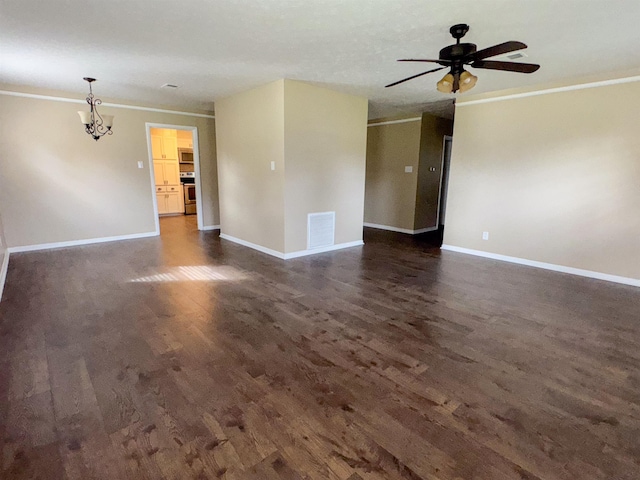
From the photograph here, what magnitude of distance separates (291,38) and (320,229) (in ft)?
9.21

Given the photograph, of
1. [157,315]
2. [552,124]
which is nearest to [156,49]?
[157,315]

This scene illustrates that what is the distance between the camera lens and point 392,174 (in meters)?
7.36

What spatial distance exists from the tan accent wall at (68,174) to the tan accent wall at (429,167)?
4877mm

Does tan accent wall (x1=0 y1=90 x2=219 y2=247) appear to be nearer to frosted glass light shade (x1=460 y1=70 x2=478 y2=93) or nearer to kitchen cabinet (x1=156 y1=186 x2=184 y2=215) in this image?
kitchen cabinet (x1=156 y1=186 x2=184 y2=215)

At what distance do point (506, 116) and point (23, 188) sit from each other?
283 inches

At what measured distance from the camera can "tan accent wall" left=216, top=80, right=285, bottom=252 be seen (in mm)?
4727

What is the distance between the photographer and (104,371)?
2.18 m

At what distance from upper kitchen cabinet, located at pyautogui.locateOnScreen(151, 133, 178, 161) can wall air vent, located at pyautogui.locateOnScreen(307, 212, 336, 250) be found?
561 centimetres

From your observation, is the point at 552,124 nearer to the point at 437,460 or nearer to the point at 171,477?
the point at 437,460

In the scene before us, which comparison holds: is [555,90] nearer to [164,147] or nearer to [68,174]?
[68,174]

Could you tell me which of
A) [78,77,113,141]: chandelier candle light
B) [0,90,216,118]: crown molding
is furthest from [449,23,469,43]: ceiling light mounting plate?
[0,90,216,118]: crown molding

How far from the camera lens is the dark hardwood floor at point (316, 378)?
1.54 m

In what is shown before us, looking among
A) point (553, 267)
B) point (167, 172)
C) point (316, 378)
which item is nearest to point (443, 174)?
point (553, 267)

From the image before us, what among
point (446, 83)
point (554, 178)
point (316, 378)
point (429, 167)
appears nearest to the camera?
point (316, 378)
